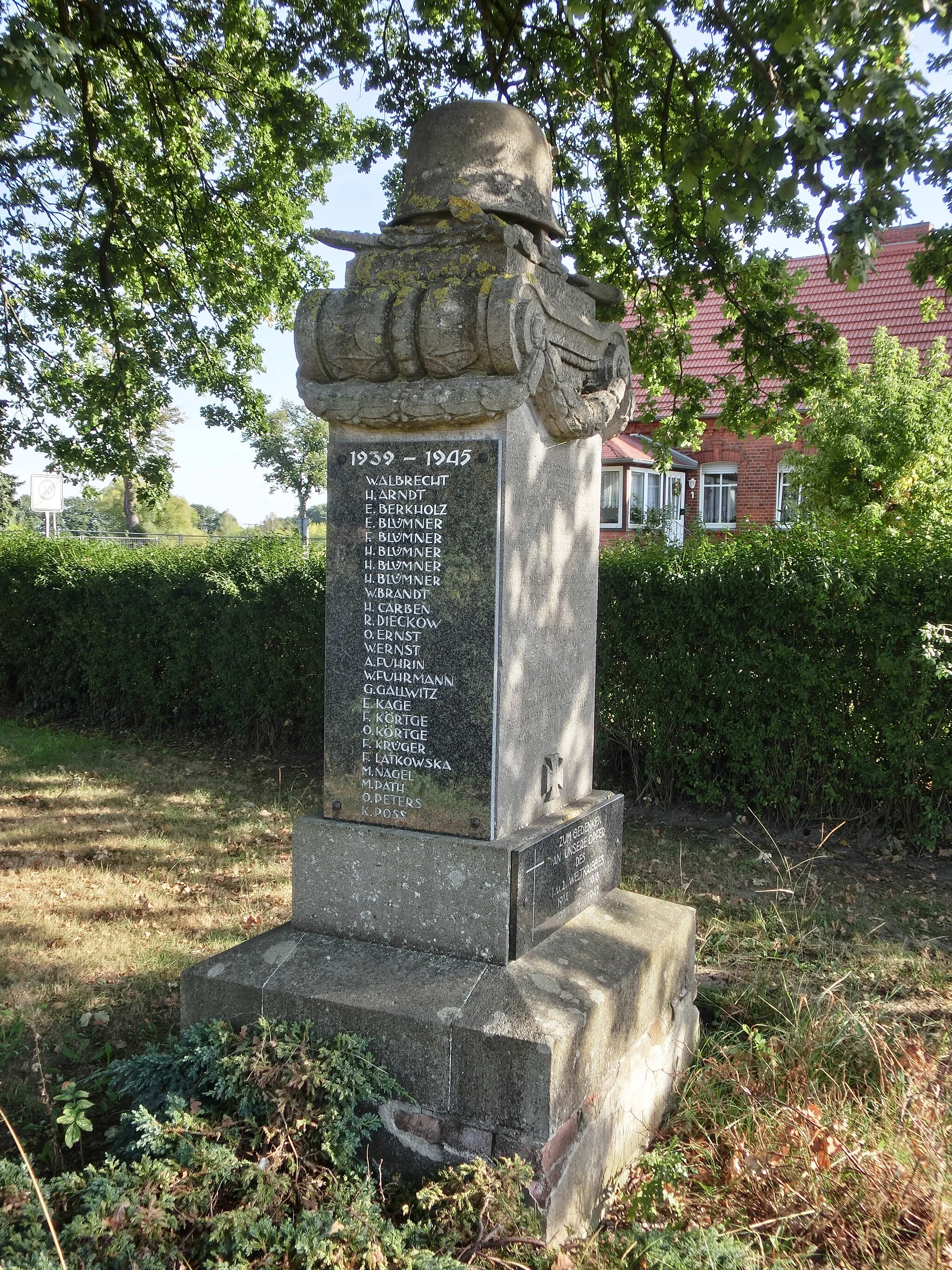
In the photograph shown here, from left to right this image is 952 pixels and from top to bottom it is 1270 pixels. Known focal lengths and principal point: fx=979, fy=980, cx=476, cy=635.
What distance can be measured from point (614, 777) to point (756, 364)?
3467 mm

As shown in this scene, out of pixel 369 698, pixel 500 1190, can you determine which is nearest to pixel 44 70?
pixel 369 698

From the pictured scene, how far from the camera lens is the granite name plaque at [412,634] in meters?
3.22

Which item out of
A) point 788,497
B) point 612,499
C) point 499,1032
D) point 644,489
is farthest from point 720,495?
point 499,1032

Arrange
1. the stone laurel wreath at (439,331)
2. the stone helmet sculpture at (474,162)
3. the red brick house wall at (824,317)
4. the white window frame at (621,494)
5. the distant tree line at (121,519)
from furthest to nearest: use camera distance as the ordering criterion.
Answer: the distant tree line at (121,519), the white window frame at (621,494), the red brick house wall at (824,317), the stone helmet sculpture at (474,162), the stone laurel wreath at (439,331)

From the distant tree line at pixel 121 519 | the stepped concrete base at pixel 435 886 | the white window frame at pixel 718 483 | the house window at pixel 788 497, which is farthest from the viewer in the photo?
the distant tree line at pixel 121 519

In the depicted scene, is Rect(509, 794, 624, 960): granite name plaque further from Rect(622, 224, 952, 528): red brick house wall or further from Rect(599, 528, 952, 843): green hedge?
Rect(622, 224, 952, 528): red brick house wall

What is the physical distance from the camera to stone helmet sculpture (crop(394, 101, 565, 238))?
3426 mm

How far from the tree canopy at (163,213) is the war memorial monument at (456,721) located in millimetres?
4959

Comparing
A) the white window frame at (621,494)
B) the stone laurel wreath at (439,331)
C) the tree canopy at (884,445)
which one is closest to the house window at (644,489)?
the white window frame at (621,494)

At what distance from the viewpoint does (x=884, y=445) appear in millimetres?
11367

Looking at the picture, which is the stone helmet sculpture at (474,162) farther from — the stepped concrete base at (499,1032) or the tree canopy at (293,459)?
the tree canopy at (293,459)

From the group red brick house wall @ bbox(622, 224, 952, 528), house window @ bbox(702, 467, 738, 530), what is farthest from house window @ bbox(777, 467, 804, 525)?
house window @ bbox(702, 467, 738, 530)

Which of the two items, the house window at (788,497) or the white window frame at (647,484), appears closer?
the house window at (788,497)

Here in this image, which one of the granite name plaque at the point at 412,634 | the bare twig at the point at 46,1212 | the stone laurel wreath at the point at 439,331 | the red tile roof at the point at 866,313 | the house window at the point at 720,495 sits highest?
the red tile roof at the point at 866,313
